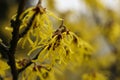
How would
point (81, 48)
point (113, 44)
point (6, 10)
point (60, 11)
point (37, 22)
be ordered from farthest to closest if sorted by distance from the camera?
point (6, 10), point (60, 11), point (113, 44), point (81, 48), point (37, 22)

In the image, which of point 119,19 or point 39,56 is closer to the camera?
point 39,56

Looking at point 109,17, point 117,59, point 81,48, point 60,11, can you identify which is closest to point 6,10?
point 60,11

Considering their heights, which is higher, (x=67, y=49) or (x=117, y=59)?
(x=67, y=49)

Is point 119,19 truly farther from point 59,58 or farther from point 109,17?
point 59,58

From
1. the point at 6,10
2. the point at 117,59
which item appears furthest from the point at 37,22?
the point at 6,10

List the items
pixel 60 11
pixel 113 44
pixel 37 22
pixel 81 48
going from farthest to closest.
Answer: pixel 60 11
pixel 113 44
pixel 81 48
pixel 37 22

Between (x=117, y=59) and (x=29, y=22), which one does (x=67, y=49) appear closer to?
(x=29, y=22)

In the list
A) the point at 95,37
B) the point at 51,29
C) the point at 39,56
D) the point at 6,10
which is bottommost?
the point at 6,10

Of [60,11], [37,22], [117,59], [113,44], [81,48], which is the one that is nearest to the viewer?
[37,22]

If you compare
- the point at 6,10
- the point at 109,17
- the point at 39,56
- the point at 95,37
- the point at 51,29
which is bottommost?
the point at 6,10
